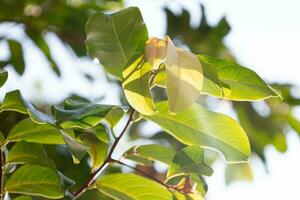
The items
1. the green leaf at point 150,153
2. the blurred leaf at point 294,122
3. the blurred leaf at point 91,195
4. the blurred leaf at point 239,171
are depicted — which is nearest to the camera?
Result: the green leaf at point 150,153

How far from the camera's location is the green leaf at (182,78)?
0.56 m

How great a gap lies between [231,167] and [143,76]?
1084 mm

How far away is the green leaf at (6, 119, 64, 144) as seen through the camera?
0.74 meters

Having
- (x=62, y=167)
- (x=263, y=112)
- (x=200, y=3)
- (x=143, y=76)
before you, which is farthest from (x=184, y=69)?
(x=263, y=112)

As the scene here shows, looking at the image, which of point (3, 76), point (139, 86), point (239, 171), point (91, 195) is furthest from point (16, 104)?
point (239, 171)

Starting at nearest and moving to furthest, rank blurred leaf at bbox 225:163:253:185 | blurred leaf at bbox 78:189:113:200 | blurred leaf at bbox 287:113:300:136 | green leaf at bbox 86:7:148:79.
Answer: green leaf at bbox 86:7:148:79
blurred leaf at bbox 78:189:113:200
blurred leaf at bbox 287:113:300:136
blurred leaf at bbox 225:163:253:185

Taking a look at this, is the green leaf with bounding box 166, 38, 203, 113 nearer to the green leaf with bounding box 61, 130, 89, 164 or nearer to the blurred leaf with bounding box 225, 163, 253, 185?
the green leaf with bounding box 61, 130, 89, 164

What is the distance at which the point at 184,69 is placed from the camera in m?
0.58

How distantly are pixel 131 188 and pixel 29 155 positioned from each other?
0.14m

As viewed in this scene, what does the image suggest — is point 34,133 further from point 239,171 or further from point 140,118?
point 239,171

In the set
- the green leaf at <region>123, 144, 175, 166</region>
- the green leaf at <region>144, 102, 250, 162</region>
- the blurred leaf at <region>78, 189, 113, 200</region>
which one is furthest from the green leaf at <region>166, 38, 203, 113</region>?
the blurred leaf at <region>78, 189, 113, 200</region>

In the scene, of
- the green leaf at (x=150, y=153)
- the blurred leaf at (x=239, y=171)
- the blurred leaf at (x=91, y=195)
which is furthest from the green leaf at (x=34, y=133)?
the blurred leaf at (x=239, y=171)

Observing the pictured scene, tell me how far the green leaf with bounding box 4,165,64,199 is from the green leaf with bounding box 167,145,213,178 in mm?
156

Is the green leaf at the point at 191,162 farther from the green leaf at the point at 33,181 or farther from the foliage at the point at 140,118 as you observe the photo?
the green leaf at the point at 33,181
